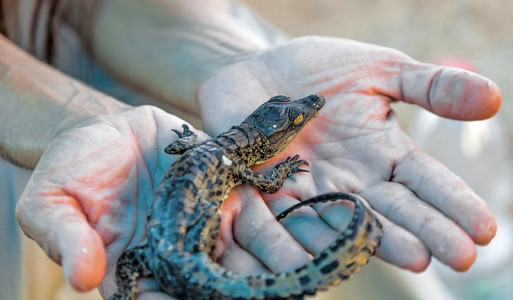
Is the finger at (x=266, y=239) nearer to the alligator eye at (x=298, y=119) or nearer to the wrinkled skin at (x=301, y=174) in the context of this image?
the wrinkled skin at (x=301, y=174)

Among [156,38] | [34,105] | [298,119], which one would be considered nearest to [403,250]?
[298,119]

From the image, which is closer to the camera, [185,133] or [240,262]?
[240,262]

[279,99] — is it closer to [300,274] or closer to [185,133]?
[185,133]

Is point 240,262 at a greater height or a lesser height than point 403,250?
lesser

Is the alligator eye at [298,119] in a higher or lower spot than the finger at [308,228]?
higher

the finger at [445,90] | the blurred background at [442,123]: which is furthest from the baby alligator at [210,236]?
the blurred background at [442,123]

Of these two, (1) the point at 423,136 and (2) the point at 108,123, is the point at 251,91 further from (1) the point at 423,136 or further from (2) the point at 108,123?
(1) the point at 423,136
